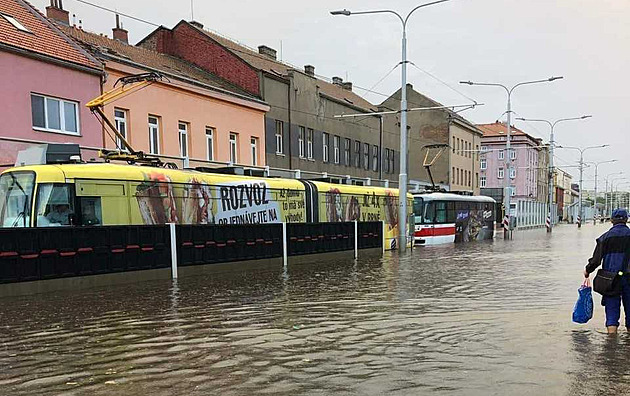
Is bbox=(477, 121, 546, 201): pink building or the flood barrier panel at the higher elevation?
bbox=(477, 121, 546, 201): pink building

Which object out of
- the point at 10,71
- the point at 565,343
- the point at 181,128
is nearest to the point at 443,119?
the point at 181,128

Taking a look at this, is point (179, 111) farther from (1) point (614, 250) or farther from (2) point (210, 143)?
(1) point (614, 250)

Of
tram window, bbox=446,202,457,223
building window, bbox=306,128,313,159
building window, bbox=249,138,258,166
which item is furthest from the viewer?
building window, bbox=306,128,313,159

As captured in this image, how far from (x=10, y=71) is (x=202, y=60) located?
47.9ft

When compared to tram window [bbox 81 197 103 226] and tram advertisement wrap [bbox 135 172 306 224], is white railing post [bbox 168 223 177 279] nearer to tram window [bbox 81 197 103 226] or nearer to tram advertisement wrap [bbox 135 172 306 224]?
tram advertisement wrap [bbox 135 172 306 224]

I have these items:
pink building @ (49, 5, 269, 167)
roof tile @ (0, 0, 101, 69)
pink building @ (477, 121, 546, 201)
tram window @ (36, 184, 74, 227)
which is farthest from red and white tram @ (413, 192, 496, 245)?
pink building @ (477, 121, 546, 201)

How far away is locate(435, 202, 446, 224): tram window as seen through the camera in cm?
3031

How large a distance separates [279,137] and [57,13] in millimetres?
12388

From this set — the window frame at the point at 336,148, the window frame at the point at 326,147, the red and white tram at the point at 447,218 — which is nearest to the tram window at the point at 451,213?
the red and white tram at the point at 447,218

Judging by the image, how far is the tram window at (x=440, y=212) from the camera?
30.3 metres

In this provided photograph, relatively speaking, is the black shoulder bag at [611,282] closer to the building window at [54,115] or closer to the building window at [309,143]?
the building window at [54,115]

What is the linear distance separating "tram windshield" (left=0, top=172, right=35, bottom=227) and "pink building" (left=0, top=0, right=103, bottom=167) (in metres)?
3.74

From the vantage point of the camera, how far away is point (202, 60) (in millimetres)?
30125

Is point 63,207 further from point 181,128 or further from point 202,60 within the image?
point 202,60
